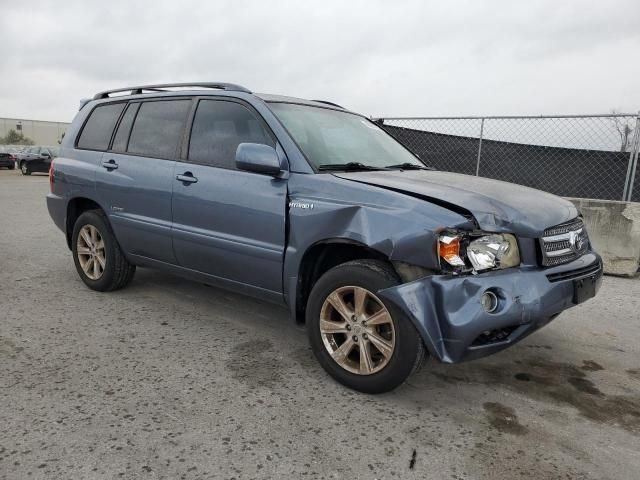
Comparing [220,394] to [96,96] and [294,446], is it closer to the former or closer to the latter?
[294,446]

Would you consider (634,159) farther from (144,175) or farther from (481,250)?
(144,175)

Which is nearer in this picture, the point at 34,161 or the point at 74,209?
the point at 74,209

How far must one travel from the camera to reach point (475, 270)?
2.59 m

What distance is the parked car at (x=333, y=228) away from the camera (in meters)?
2.58

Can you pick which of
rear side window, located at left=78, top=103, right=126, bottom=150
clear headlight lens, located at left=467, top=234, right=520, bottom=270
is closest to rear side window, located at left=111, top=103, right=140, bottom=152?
rear side window, located at left=78, top=103, right=126, bottom=150

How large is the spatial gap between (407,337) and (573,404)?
43.0 inches

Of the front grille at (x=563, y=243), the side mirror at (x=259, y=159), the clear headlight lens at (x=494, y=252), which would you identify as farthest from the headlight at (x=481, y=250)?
the side mirror at (x=259, y=159)

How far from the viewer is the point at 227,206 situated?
11.3 feet

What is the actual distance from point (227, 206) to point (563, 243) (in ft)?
7.01

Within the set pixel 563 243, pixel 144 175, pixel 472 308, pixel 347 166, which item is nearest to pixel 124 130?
pixel 144 175

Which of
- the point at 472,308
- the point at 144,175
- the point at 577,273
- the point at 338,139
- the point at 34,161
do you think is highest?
the point at 338,139

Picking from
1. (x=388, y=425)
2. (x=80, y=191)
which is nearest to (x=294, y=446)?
(x=388, y=425)

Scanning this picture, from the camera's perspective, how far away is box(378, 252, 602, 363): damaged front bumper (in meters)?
2.50

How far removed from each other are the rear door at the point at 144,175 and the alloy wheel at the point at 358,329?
1.59 m
